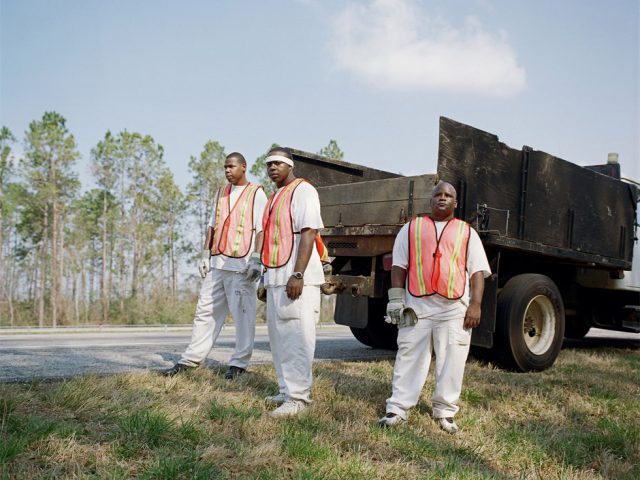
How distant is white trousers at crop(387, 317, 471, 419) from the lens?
13.9 ft

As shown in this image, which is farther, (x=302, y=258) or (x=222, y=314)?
(x=222, y=314)

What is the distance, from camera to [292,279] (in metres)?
4.33

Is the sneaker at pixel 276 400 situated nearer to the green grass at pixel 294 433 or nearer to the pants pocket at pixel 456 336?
the green grass at pixel 294 433

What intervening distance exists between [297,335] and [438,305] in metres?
0.97

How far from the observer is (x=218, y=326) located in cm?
579

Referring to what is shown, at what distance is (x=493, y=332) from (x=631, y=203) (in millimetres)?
3132

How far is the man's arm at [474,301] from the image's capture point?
4.28 metres

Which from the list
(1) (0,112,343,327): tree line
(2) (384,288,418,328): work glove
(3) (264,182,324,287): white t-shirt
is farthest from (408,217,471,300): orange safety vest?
(1) (0,112,343,327): tree line

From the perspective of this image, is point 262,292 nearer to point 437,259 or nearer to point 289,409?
point 289,409

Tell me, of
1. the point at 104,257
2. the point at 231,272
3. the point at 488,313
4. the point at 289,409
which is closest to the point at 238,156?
the point at 231,272

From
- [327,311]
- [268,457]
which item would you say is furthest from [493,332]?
[327,311]

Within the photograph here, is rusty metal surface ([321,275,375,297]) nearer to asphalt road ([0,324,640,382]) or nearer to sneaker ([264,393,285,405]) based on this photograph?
asphalt road ([0,324,640,382])

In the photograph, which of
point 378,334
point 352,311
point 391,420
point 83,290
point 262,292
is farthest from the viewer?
point 83,290

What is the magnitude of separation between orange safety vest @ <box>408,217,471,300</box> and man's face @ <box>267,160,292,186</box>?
0.98m
